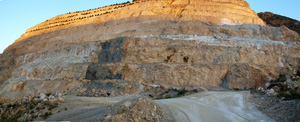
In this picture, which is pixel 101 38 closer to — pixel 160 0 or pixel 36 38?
pixel 160 0

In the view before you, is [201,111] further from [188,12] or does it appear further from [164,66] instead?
[188,12]

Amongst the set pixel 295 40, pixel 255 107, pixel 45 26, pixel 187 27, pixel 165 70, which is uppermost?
pixel 45 26

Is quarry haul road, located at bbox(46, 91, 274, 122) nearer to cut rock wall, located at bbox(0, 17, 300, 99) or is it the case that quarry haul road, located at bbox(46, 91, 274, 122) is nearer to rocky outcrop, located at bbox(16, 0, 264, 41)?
cut rock wall, located at bbox(0, 17, 300, 99)

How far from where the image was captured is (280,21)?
41.1 meters

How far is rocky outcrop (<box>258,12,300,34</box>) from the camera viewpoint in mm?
36750

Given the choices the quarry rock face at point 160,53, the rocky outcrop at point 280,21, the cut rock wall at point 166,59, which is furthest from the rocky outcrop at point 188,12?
the rocky outcrop at point 280,21

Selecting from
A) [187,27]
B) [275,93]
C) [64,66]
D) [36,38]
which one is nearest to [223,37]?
[187,27]

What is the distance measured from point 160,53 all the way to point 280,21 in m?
32.5

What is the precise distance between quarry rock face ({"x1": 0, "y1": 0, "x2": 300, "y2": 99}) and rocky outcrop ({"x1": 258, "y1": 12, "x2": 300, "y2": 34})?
499 inches

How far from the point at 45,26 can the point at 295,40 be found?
36.9 m

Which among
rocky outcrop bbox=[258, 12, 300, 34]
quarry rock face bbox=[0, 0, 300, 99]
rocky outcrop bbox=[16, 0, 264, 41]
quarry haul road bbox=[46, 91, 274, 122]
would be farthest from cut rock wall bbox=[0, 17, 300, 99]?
rocky outcrop bbox=[258, 12, 300, 34]

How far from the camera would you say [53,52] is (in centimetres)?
2700

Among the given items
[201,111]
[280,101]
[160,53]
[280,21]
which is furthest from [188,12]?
[280,21]

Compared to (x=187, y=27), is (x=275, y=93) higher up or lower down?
lower down
